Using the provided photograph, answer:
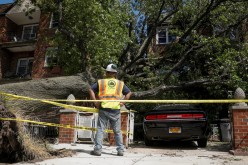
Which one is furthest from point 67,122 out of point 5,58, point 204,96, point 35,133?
point 5,58

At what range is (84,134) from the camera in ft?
27.7

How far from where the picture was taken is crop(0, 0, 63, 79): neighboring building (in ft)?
77.0

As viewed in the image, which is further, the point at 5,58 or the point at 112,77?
the point at 5,58

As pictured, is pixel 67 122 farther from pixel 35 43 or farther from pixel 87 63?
pixel 35 43

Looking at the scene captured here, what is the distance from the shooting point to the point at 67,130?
8367mm

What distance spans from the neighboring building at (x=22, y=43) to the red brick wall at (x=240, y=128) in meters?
18.2

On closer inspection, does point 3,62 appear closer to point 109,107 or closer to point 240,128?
point 109,107

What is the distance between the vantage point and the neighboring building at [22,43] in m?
23.5

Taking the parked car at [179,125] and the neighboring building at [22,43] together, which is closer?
the parked car at [179,125]

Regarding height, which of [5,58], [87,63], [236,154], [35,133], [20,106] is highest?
[5,58]

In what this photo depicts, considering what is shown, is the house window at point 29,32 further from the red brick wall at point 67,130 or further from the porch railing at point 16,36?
the red brick wall at point 67,130

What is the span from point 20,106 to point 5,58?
2134 cm

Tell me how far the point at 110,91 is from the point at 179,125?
9.76ft

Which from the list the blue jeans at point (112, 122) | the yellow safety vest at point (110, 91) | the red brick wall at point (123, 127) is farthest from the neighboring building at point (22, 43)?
the blue jeans at point (112, 122)
